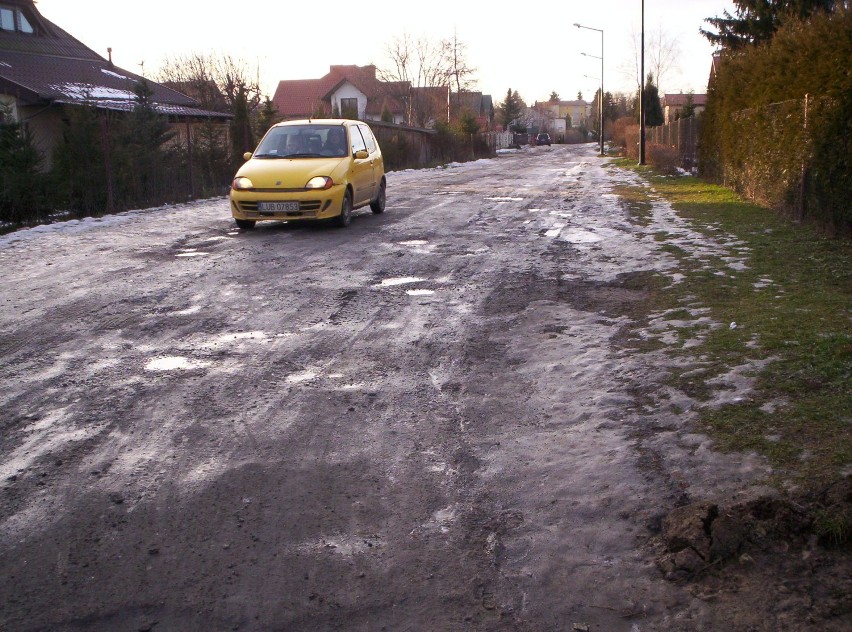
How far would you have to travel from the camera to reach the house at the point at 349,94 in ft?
255

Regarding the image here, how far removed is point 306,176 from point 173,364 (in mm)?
7542

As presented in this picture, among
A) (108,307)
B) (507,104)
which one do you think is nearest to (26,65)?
(108,307)

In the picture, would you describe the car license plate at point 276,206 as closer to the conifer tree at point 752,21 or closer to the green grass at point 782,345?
the green grass at point 782,345

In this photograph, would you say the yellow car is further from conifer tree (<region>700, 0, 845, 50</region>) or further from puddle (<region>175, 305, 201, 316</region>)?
conifer tree (<region>700, 0, 845, 50</region>)

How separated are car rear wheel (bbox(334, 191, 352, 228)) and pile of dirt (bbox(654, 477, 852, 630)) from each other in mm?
10372

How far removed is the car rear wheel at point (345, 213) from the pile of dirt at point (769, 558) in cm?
1037

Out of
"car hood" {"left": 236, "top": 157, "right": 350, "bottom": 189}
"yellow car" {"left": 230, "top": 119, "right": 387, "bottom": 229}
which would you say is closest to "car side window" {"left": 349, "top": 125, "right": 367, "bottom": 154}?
"yellow car" {"left": 230, "top": 119, "right": 387, "bottom": 229}

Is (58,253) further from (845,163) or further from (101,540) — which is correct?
(845,163)

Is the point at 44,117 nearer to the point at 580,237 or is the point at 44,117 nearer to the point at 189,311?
the point at 580,237

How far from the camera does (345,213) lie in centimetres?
1355

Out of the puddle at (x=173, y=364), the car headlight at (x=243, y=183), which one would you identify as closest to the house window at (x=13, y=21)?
the car headlight at (x=243, y=183)

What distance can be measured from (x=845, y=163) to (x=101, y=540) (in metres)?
10.6

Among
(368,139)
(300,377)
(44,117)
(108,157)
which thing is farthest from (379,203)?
(44,117)

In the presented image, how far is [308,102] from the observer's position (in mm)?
87062
